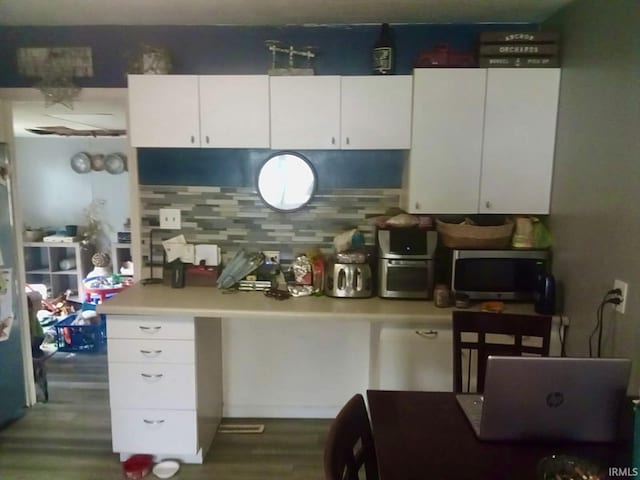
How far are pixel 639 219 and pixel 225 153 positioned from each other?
6.94ft

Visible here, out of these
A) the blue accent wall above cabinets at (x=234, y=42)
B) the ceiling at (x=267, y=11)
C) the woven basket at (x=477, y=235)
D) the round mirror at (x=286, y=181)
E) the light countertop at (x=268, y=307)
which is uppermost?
the ceiling at (x=267, y=11)

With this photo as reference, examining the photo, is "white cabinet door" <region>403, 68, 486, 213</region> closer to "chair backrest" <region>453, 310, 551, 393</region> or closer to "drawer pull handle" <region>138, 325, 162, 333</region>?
"chair backrest" <region>453, 310, 551, 393</region>

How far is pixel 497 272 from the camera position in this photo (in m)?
2.43

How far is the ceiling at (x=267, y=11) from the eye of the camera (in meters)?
2.30

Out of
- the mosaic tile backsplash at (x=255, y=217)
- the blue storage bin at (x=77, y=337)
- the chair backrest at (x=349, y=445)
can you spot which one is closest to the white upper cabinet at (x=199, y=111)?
the mosaic tile backsplash at (x=255, y=217)

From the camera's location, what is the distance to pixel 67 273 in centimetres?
560

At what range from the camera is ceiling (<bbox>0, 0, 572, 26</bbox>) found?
230 centimetres

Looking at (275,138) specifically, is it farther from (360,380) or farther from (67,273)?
(67,273)

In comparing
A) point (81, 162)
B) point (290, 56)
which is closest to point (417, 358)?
point (290, 56)

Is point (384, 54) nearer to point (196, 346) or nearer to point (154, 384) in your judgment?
point (196, 346)

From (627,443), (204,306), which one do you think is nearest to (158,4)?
(204,306)

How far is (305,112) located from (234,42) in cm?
69

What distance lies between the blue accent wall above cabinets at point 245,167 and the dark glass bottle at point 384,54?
1.56 feet

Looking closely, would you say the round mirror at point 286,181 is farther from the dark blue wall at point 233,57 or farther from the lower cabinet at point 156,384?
the lower cabinet at point 156,384
